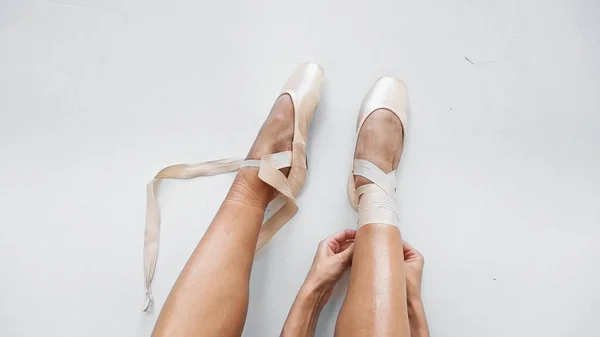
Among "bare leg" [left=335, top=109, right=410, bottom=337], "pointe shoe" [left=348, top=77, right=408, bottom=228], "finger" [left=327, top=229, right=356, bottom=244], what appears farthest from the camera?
"finger" [left=327, top=229, right=356, bottom=244]

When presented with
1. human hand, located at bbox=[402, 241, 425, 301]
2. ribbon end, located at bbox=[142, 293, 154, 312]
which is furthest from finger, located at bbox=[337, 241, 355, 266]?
ribbon end, located at bbox=[142, 293, 154, 312]

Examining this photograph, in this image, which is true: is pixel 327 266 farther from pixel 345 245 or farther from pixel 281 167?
pixel 281 167

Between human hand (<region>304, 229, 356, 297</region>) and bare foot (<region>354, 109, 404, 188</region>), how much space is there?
0.45ft

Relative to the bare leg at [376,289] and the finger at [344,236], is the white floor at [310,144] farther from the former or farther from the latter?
the bare leg at [376,289]

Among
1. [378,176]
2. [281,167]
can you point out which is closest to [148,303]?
[281,167]

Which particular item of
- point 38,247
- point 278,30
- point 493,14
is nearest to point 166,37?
point 278,30

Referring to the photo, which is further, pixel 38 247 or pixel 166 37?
pixel 166 37

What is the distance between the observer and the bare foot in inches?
33.2

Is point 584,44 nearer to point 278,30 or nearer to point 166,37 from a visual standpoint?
point 278,30

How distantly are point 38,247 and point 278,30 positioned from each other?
0.74 metres

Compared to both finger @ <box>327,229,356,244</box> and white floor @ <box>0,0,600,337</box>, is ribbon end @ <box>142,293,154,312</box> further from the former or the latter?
finger @ <box>327,229,356,244</box>

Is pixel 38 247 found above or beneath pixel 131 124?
beneath

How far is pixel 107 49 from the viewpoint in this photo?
1037mm

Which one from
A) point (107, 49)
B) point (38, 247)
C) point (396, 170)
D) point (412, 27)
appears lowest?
point (38, 247)
